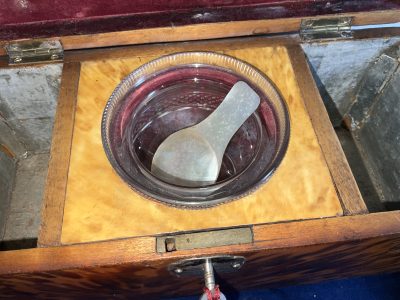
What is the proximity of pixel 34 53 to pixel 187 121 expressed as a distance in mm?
468

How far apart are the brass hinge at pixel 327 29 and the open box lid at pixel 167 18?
0.02m

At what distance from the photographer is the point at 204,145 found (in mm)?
1105

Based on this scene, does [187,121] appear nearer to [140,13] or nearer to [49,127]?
[140,13]

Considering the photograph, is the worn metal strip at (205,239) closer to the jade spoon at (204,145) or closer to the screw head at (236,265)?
the screw head at (236,265)

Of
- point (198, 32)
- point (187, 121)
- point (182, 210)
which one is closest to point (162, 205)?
point (182, 210)

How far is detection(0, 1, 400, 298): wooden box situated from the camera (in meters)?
0.87

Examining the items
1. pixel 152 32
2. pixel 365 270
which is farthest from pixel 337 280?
pixel 152 32

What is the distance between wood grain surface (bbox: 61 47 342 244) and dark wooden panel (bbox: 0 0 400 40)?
0.27 meters

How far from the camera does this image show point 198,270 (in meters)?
0.97

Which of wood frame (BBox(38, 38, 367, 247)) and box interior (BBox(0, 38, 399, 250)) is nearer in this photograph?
wood frame (BBox(38, 38, 367, 247))

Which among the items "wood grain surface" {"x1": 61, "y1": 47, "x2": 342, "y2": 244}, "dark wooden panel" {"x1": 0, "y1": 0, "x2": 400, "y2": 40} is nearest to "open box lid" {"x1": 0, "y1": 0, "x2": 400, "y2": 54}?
"dark wooden panel" {"x1": 0, "y1": 0, "x2": 400, "y2": 40}

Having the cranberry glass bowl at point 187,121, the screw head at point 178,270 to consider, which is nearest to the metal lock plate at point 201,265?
the screw head at point 178,270

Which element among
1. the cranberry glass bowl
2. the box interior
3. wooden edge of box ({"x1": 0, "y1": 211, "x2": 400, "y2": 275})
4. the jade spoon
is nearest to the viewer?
wooden edge of box ({"x1": 0, "y1": 211, "x2": 400, "y2": 275})

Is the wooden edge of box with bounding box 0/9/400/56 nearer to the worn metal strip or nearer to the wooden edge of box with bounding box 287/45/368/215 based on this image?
the wooden edge of box with bounding box 287/45/368/215
